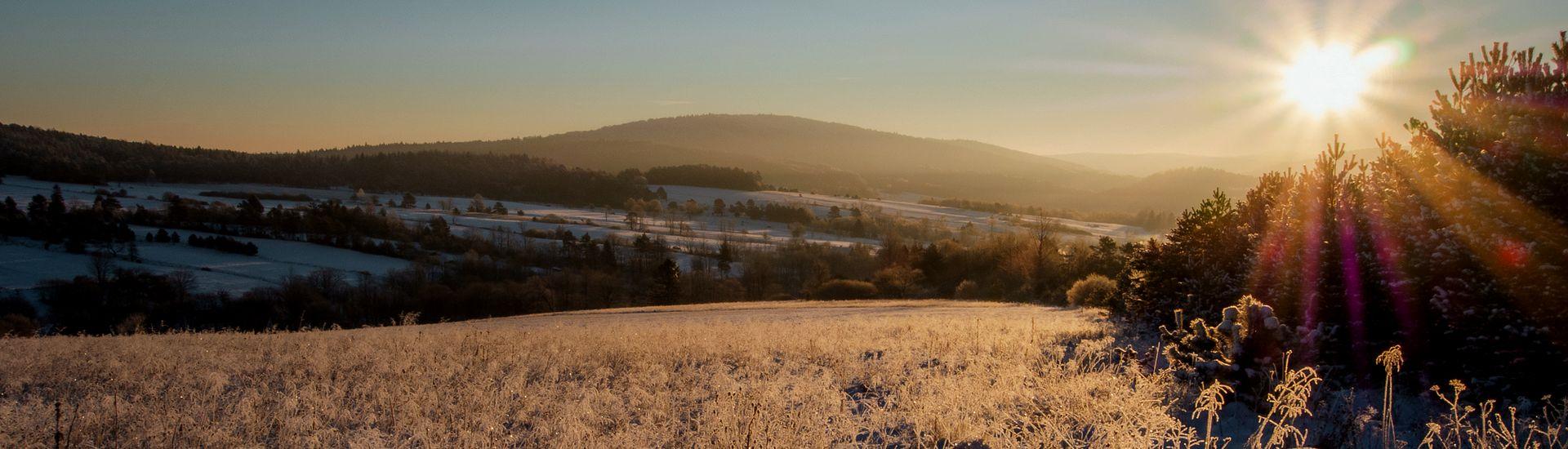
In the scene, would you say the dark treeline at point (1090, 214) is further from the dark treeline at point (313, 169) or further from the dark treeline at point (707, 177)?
the dark treeline at point (313, 169)

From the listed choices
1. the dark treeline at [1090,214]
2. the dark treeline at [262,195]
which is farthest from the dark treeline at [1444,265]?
the dark treeline at [262,195]

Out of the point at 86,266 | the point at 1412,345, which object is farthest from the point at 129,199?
the point at 1412,345

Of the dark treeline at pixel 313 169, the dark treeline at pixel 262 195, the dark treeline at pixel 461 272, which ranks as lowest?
the dark treeline at pixel 461 272

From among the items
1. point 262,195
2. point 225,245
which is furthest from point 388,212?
point 225,245

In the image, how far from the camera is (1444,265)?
9055 millimetres

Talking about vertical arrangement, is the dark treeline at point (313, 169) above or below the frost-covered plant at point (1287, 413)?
above

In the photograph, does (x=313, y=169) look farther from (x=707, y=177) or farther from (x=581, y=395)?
(x=581, y=395)

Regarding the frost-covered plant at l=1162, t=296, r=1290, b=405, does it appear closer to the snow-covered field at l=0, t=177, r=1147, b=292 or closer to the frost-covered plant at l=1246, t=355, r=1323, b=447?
the frost-covered plant at l=1246, t=355, r=1323, b=447

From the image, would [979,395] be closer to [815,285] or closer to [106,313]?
[815,285]

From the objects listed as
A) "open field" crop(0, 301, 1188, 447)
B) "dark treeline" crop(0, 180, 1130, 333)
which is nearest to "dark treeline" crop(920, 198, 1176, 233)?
"dark treeline" crop(0, 180, 1130, 333)

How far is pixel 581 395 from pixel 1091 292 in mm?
35813

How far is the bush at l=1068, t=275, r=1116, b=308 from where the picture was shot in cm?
3603

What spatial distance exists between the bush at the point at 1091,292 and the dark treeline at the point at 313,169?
422 feet

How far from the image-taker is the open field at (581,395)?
19.7ft
